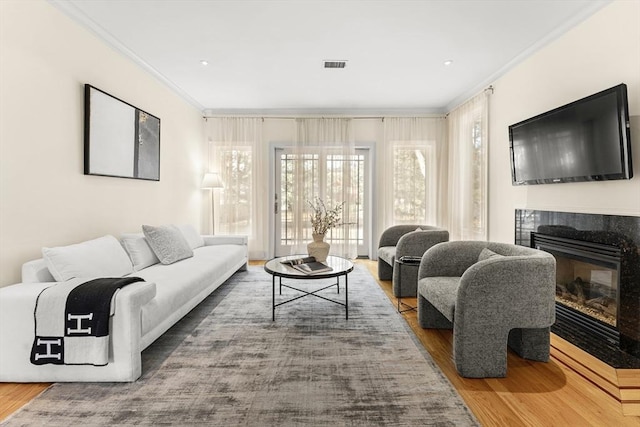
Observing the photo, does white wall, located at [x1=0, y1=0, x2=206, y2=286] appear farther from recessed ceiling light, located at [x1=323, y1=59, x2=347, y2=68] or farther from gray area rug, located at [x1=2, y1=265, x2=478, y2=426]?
recessed ceiling light, located at [x1=323, y1=59, x2=347, y2=68]

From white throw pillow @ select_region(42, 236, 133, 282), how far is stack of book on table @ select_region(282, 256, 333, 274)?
1.50 meters

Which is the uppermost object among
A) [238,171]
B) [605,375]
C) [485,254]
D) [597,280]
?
[238,171]

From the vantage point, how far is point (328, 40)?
3.25m

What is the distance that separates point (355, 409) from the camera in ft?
5.74

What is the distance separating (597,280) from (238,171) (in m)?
5.00

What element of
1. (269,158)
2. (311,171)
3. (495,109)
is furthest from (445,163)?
(269,158)

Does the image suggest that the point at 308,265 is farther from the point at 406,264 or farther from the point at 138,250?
the point at 138,250

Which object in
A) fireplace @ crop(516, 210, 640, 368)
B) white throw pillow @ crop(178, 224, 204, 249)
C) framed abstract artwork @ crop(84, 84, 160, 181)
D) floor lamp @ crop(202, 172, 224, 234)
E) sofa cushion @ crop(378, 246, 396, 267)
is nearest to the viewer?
fireplace @ crop(516, 210, 640, 368)

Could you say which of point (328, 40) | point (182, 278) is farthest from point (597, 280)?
point (182, 278)

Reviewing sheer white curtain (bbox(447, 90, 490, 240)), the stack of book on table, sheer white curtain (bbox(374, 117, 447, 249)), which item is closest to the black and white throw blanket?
the stack of book on table

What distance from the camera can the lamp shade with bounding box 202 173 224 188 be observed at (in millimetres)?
5324

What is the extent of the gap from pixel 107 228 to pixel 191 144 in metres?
2.41

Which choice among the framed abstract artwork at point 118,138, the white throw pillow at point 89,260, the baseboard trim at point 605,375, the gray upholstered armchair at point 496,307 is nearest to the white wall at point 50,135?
the framed abstract artwork at point 118,138

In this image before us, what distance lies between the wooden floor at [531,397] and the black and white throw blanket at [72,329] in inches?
10.1
